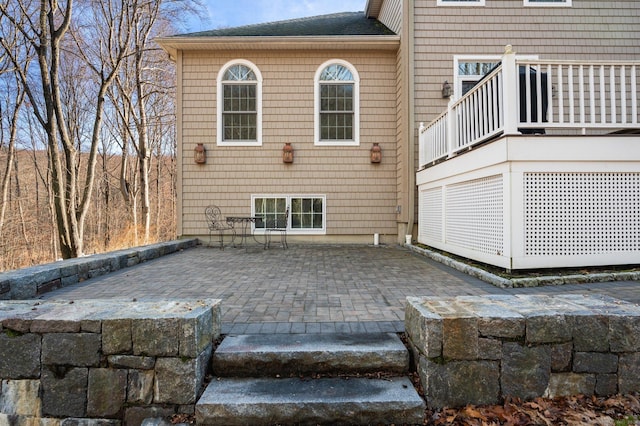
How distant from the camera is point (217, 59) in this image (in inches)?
308

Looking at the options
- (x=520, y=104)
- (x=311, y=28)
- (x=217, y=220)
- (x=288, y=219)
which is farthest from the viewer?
(x=311, y=28)

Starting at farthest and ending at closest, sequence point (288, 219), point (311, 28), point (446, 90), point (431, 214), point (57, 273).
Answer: point (311, 28), point (288, 219), point (446, 90), point (431, 214), point (57, 273)

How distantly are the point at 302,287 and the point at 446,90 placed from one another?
18.3 ft

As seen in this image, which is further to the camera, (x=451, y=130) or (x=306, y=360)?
(x=451, y=130)

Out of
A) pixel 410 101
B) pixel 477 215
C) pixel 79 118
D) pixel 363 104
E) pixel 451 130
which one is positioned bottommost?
pixel 477 215

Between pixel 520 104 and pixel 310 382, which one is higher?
pixel 520 104

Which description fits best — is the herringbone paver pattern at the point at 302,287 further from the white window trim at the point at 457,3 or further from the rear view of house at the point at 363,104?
the white window trim at the point at 457,3

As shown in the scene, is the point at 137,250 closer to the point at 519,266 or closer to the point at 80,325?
the point at 80,325

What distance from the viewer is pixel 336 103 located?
7906mm

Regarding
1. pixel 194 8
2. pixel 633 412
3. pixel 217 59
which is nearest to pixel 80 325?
pixel 633 412

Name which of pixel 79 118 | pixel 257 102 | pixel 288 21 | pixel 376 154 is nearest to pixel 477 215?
pixel 376 154

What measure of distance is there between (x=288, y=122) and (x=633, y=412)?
23.7 feet

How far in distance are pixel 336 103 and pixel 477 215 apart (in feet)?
15.0

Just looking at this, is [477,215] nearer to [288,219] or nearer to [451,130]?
[451,130]
